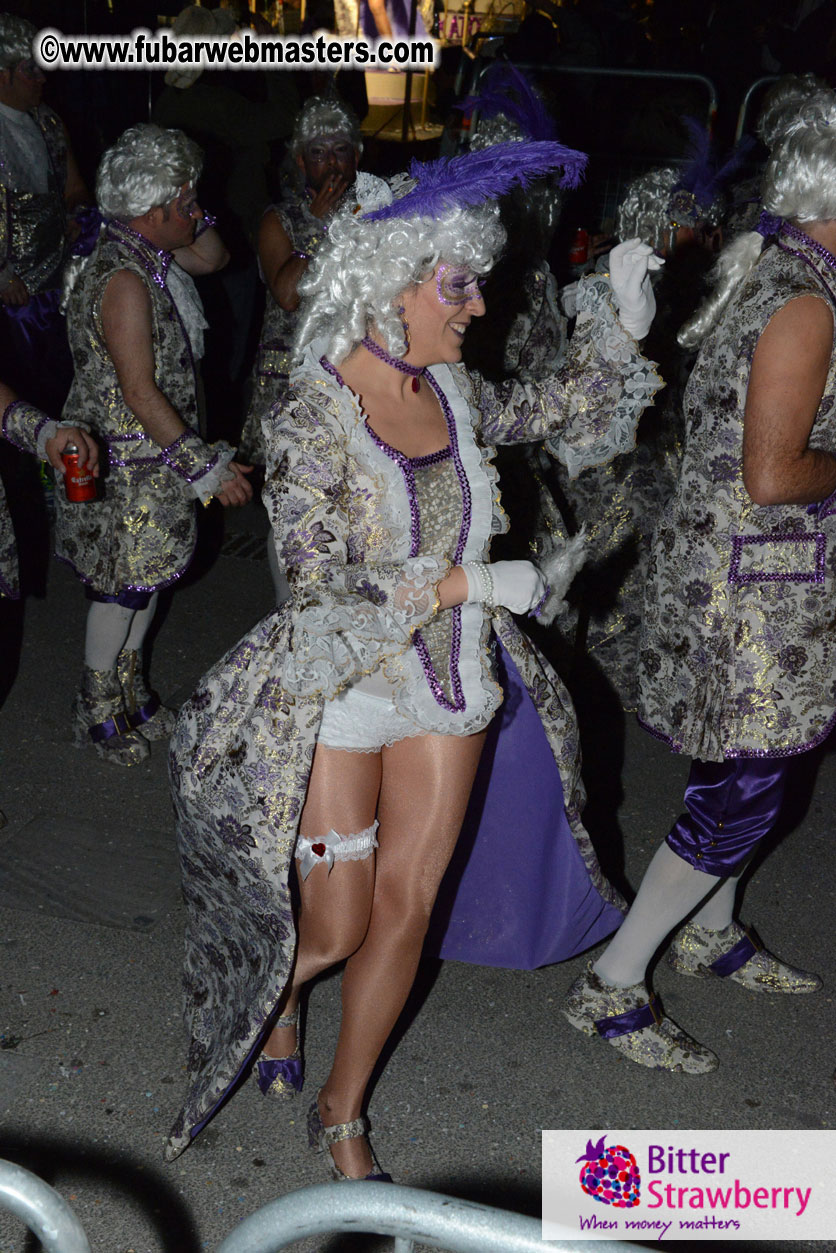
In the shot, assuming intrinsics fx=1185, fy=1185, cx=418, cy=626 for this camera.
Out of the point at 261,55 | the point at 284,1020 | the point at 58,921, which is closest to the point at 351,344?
the point at 284,1020

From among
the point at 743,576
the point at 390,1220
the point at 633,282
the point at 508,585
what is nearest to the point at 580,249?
the point at 633,282

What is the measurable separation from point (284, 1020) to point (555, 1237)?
1.63 m

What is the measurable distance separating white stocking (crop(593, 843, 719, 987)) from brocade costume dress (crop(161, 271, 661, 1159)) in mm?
83

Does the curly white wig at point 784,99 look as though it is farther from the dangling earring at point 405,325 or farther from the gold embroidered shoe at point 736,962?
the gold embroidered shoe at point 736,962

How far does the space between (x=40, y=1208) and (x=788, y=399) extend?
6.10 ft

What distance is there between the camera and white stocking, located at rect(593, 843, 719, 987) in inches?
107

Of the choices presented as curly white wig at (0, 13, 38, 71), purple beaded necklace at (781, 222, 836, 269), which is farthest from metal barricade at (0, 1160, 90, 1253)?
curly white wig at (0, 13, 38, 71)

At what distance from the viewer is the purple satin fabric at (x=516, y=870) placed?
259cm

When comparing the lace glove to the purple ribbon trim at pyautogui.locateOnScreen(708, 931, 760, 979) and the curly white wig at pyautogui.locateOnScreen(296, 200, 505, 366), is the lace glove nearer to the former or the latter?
the curly white wig at pyautogui.locateOnScreen(296, 200, 505, 366)

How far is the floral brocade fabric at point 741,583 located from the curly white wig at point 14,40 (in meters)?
3.67

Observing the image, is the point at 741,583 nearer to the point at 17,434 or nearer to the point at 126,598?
the point at 17,434

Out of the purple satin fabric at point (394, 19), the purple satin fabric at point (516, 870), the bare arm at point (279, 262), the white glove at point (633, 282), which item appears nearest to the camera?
the white glove at point (633, 282)

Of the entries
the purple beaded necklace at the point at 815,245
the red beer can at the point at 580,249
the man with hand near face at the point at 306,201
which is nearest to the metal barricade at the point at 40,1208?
the purple beaded necklace at the point at 815,245

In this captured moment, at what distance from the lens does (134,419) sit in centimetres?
373
